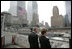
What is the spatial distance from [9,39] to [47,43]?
704cm

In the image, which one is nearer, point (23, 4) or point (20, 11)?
point (20, 11)

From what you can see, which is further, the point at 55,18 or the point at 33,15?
the point at 33,15

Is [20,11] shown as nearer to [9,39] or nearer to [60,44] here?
[9,39]

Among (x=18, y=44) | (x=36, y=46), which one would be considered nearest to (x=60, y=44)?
(x=36, y=46)

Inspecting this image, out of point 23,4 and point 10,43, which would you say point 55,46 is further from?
point 23,4

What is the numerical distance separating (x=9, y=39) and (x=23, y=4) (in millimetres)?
67924

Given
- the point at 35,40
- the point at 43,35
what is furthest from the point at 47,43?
the point at 35,40

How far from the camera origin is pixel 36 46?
2.06 metres

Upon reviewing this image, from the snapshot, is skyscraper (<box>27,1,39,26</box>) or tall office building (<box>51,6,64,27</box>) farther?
skyscraper (<box>27,1,39,26</box>)

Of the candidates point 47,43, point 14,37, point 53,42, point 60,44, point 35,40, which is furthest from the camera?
point 14,37

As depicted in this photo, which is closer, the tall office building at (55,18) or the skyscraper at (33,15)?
the tall office building at (55,18)

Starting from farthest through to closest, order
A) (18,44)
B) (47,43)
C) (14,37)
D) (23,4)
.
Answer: (23,4) < (14,37) < (18,44) < (47,43)

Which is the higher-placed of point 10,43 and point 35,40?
point 35,40

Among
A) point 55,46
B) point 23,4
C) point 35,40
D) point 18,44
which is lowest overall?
point 18,44
